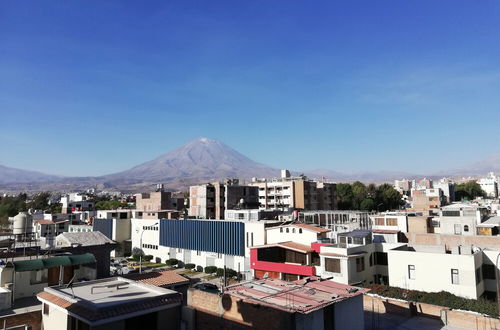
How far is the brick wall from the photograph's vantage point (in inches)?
659

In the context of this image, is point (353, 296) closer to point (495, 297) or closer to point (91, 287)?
point (91, 287)

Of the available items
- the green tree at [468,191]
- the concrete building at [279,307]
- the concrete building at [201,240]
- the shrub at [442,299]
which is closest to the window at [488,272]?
the shrub at [442,299]

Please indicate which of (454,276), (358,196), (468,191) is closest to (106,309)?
(454,276)

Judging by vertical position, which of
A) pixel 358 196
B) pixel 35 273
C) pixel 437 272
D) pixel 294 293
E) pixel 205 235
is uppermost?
pixel 358 196

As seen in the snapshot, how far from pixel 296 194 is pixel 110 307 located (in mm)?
71557

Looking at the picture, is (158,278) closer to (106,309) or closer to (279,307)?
(106,309)

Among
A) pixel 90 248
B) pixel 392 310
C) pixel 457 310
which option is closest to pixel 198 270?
pixel 90 248

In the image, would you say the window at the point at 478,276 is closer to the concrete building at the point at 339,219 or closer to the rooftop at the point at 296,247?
the rooftop at the point at 296,247

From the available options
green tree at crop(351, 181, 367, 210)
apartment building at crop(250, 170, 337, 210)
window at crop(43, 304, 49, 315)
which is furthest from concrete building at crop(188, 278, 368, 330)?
green tree at crop(351, 181, 367, 210)

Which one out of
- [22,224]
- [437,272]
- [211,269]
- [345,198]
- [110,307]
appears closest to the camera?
[110,307]

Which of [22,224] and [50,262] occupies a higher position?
[22,224]

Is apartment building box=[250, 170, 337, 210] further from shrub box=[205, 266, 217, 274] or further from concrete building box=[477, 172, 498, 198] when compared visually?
concrete building box=[477, 172, 498, 198]

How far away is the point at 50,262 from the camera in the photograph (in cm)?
2050

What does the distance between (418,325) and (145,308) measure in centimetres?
1862
